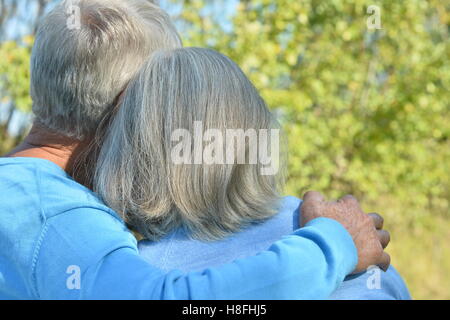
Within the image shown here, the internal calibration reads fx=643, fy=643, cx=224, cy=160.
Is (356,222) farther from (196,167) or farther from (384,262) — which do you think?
(196,167)

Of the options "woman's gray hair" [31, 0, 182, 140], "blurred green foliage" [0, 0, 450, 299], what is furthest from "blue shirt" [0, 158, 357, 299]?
"blurred green foliage" [0, 0, 450, 299]

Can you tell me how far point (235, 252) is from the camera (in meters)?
1.57

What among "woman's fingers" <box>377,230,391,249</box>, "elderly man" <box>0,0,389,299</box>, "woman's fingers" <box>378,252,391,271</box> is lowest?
"woman's fingers" <box>378,252,391,271</box>

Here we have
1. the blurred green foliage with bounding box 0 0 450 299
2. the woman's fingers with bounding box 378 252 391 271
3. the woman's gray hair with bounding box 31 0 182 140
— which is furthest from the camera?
the blurred green foliage with bounding box 0 0 450 299

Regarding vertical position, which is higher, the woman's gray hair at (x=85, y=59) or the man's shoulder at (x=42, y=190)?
the woman's gray hair at (x=85, y=59)

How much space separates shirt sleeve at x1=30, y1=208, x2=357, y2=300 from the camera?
137 cm

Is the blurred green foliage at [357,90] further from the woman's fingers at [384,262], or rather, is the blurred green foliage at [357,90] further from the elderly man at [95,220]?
the woman's fingers at [384,262]

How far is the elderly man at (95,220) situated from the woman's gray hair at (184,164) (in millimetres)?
93

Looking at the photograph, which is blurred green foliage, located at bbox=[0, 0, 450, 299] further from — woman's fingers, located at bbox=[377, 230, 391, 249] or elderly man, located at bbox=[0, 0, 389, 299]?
woman's fingers, located at bbox=[377, 230, 391, 249]

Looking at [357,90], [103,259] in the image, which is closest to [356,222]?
[103,259]

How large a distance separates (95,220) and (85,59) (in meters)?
0.49

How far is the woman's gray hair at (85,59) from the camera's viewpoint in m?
1.75

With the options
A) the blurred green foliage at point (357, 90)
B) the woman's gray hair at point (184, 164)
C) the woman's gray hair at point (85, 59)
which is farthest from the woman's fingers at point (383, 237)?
the blurred green foliage at point (357, 90)
